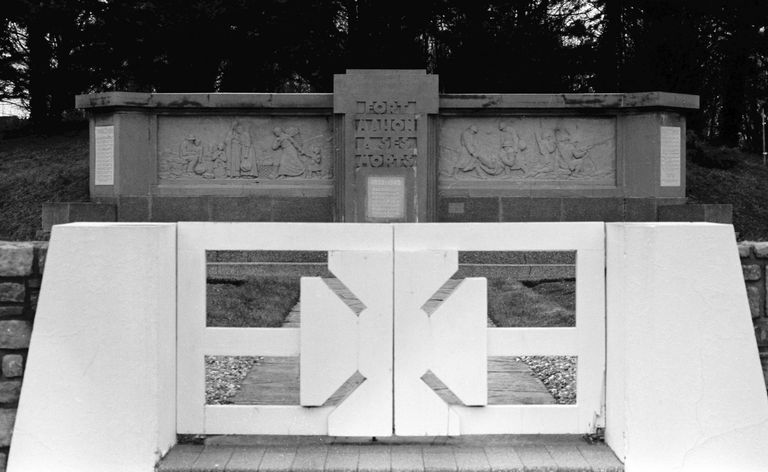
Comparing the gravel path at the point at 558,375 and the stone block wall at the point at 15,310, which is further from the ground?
the stone block wall at the point at 15,310

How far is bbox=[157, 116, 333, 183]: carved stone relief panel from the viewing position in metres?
13.1

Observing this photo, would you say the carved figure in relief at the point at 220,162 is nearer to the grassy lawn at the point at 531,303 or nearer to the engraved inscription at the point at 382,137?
the engraved inscription at the point at 382,137

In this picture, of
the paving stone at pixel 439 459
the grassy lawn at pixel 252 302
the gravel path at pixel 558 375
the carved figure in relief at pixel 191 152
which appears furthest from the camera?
the carved figure in relief at pixel 191 152

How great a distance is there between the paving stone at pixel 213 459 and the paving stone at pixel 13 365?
2.58ft

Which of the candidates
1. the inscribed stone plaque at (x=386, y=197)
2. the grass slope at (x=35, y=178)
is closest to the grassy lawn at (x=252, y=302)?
the inscribed stone plaque at (x=386, y=197)

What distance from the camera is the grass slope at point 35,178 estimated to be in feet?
46.7

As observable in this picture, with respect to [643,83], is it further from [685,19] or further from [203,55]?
[203,55]

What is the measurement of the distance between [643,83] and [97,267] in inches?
814

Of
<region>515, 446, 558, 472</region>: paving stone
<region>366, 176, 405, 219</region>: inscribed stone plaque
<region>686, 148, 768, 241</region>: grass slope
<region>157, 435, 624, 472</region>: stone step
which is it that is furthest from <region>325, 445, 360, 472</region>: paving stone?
<region>686, 148, 768, 241</region>: grass slope

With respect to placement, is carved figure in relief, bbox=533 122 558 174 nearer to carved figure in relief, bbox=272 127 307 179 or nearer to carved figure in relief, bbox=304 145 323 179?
carved figure in relief, bbox=304 145 323 179

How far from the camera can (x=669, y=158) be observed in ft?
42.4

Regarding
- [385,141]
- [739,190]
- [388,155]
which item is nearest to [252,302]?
[388,155]

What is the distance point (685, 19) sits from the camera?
21.6 m

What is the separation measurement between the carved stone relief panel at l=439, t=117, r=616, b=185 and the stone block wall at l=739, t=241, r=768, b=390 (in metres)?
9.78
